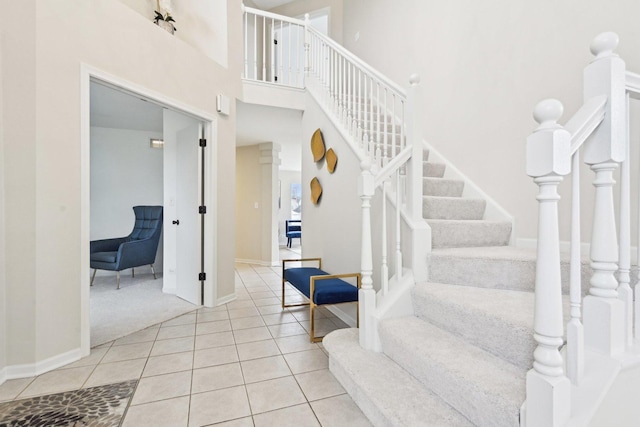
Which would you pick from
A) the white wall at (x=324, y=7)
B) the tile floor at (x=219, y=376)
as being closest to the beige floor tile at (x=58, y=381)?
the tile floor at (x=219, y=376)

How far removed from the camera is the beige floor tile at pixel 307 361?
218cm

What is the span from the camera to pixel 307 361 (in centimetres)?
229

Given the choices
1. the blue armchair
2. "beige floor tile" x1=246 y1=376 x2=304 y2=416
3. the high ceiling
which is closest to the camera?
"beige floor tile" x1=246 y1=376 x2=304 y2=416

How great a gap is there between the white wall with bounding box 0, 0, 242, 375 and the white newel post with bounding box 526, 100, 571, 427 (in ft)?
9.02

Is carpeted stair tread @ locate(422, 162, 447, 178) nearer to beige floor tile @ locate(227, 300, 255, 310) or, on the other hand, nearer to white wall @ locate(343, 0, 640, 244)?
white wall @ locate(343, 0, 640, 244)

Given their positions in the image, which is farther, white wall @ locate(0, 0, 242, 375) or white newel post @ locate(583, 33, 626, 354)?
white wall @ locate(0, 0, 242, 375)

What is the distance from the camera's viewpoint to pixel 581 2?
7.18 ft

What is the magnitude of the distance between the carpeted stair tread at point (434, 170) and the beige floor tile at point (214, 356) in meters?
2.45

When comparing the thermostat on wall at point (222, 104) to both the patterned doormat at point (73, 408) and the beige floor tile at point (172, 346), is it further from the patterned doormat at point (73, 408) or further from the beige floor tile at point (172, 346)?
the patterned doormat at point (73, 408)

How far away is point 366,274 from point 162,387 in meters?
1.43

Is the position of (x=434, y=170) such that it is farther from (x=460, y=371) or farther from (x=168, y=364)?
(x=168, y=364)

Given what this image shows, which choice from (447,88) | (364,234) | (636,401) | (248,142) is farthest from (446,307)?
(248,142)

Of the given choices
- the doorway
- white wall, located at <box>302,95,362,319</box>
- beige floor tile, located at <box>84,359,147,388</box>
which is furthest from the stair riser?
the doorway

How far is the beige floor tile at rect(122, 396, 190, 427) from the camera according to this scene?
160cm
